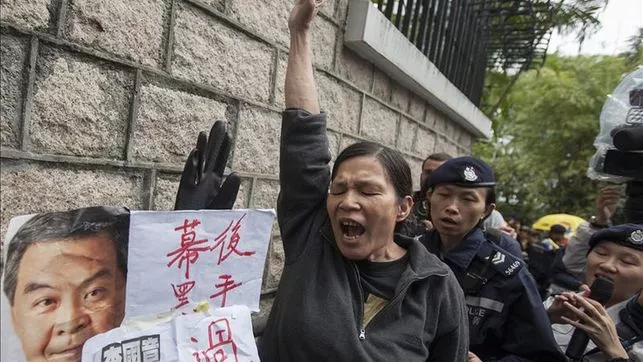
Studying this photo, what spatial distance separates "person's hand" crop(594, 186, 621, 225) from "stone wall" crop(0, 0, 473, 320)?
218 centimetres

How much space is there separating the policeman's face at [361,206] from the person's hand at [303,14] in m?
0.50

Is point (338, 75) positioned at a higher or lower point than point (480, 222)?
higher

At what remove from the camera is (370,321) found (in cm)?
154

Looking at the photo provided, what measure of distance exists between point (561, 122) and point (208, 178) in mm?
15744

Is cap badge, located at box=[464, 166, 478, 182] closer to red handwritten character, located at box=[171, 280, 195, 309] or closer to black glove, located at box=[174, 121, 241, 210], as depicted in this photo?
black glove, located at box=[174, 121, 241, 210]

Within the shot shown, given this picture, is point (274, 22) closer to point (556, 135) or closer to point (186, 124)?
point (186, 124)

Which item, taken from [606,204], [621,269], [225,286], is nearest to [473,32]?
[606,204]

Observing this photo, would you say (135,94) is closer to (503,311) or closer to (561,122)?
(503,311)

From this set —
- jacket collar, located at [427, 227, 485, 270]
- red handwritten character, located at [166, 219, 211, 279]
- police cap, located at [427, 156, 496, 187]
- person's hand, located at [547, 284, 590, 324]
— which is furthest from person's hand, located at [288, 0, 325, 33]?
person's hand, located at [547, 284, 590, 324]

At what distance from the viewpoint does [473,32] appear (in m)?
5.43

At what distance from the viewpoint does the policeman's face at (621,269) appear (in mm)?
2342

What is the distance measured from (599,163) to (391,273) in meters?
2.40

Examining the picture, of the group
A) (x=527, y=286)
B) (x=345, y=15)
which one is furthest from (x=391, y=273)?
(x=345, y=15)

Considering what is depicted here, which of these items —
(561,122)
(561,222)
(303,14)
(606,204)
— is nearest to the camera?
(303,14)
